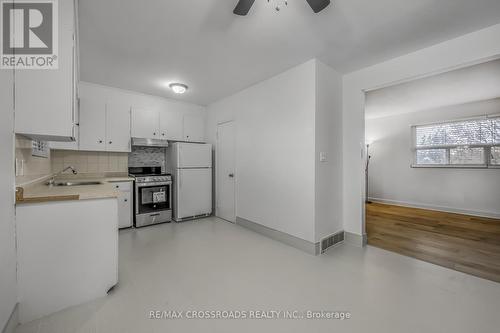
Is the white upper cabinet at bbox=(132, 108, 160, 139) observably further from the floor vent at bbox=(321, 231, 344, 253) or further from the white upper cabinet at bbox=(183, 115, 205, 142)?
the floor vent at bbox=(321, 231, 344, 253)

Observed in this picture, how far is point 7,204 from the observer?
131 centimetres

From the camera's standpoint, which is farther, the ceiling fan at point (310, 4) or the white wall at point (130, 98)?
the white wall at point (130, 98)

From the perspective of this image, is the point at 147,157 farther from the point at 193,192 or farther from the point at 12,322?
the point at 12,322

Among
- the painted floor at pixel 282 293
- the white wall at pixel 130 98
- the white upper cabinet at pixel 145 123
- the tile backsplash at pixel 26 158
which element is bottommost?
the painted floor at pixel 282 293

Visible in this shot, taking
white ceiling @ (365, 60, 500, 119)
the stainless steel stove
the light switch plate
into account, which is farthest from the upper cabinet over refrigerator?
white ceiling @ (365, 60, 500, 119)

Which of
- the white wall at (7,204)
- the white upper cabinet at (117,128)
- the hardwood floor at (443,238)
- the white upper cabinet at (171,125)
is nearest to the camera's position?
the white wall at (7,204)

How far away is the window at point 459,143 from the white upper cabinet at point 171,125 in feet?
19.7

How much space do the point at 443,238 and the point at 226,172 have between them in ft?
12.5

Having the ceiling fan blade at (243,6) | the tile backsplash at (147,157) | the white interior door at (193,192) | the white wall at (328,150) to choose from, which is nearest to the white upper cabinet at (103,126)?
the tile backsplash at (147,157)

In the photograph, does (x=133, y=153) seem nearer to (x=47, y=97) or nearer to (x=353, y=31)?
(x=47, y=97)

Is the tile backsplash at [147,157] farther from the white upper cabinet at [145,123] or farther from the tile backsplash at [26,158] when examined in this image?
the tile backsplash at [26,158]

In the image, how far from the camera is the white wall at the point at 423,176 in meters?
4.46

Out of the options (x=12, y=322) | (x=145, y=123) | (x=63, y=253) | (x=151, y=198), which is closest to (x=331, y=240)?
(x=63, y=253)

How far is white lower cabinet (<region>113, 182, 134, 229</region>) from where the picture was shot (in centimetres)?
353
